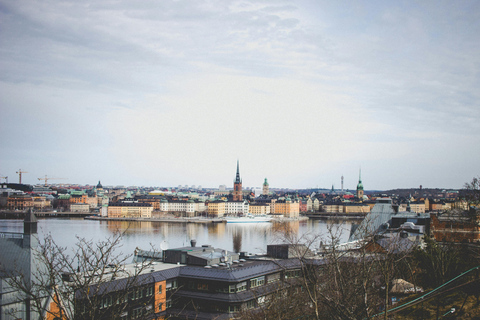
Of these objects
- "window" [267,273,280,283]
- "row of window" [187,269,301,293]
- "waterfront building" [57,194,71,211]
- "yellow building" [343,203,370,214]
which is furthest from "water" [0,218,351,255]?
"waterfront building" [57,194,71,211]

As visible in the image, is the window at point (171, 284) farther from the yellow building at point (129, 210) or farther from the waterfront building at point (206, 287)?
the yellow building at point (129, 210)

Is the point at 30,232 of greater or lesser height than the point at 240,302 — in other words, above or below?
above

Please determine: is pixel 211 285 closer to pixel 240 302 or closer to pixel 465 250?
pixel 240 302

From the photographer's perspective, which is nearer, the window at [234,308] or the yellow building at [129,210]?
the window at [234,308]

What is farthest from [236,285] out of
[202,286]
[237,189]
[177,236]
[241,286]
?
[237,189]

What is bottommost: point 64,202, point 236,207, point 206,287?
point 236,207

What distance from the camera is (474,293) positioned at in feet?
15.2

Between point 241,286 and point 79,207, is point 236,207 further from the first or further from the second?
point 241,286

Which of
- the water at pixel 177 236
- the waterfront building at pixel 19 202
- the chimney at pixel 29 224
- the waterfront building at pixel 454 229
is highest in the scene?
the chimney at pixel 29 224

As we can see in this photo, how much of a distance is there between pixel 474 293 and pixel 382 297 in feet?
7.56

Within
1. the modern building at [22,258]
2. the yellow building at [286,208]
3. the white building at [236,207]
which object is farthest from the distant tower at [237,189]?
the modern building at [22,258]

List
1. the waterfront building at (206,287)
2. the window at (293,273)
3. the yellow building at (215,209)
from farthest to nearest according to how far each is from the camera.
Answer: the yellow building at (215,209) → the window at (293,273) → the waterfront building at (206,287)

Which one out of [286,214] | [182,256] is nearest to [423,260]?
[182,256]

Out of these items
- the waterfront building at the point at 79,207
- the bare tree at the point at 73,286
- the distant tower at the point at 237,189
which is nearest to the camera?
the bare tree at the point at 73,286
